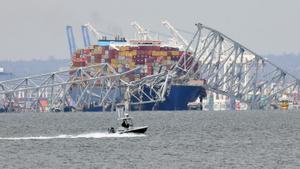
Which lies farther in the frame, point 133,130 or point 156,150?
Result: point 133,130

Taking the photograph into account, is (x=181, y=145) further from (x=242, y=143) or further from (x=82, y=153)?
(x=82, y=153)

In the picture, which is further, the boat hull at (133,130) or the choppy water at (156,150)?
the boat hull at (133,130)

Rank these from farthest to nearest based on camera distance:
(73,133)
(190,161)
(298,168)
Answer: (73,133)
(190,161)
(298,168)

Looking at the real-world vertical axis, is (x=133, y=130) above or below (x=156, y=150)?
above

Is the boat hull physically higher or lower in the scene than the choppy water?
higher

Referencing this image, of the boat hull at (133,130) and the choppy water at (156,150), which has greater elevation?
the boat hull at (133,130)

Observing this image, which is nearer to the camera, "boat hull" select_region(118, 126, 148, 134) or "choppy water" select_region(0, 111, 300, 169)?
"choppy water" select_region(0, 111, 300, 169)

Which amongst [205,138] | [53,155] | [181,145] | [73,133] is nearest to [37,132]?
[73,133]

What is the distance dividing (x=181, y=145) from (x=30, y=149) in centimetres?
1396

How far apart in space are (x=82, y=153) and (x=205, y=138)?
1003 inches

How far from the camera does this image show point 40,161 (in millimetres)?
90375

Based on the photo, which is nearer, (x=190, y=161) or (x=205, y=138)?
(x=190, y=161)

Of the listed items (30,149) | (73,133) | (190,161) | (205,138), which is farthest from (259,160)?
(73,133)

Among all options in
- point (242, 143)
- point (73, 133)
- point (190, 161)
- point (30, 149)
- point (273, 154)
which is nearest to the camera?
point (190, 161)
